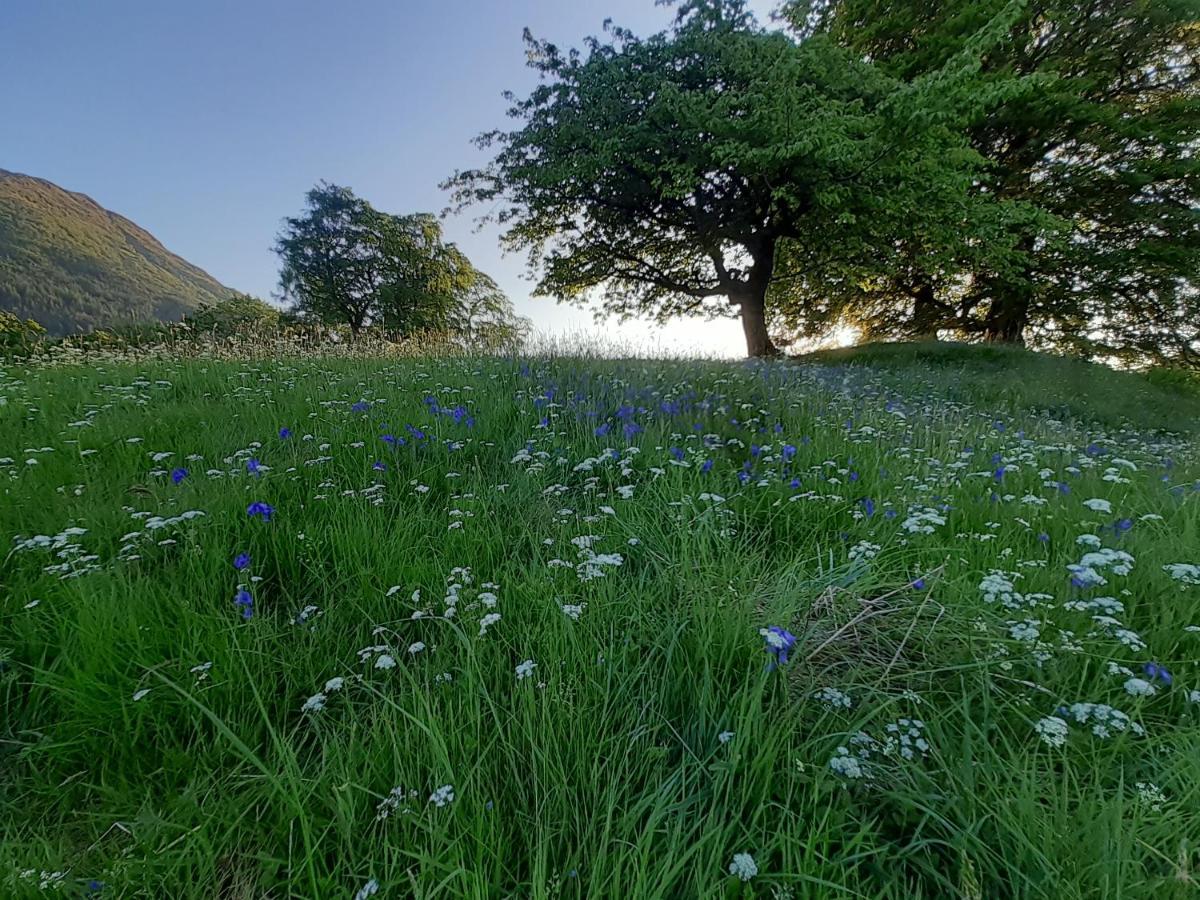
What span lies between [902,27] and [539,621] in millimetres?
24881

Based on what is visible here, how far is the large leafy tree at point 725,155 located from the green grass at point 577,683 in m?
13.1

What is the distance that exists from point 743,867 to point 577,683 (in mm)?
675

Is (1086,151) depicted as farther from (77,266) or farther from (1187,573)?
(77,266)

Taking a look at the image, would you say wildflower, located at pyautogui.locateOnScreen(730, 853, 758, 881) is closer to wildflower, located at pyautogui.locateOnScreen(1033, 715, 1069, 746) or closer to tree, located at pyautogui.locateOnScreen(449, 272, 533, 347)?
wildflower, located at pyautogui.locateOnScreen(1033, 715, 1069, 746)

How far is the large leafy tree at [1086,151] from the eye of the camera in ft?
Answer: 51.5

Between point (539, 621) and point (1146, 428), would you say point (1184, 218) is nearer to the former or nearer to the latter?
point (1146, 428)

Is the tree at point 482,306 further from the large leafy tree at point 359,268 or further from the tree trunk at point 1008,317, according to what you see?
the tree trunk at point 1008,317

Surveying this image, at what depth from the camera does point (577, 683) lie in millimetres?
1595

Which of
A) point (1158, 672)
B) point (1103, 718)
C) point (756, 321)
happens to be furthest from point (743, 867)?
point (756, 321)

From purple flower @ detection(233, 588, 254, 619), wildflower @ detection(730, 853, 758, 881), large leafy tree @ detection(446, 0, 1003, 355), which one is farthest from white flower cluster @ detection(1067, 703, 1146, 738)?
large leafy tree @ detection(446, 0, 1003, 355)

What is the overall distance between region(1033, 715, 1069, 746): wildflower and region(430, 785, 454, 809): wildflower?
1.57 metres

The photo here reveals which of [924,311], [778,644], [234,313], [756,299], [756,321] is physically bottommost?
[778,644]

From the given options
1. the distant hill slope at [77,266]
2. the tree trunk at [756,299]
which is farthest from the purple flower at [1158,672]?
the distant hill slope at [77,266]

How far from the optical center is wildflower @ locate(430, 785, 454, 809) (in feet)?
4.02
